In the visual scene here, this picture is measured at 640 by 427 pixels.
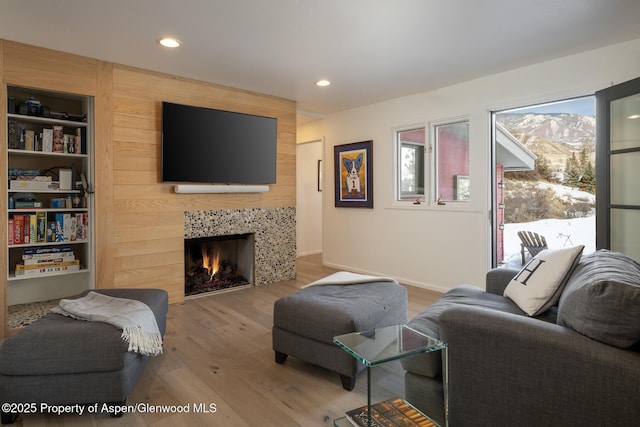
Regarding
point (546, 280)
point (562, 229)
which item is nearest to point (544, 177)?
point (562, 229)

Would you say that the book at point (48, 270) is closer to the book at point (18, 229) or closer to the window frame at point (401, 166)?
the book at point (18, 229)

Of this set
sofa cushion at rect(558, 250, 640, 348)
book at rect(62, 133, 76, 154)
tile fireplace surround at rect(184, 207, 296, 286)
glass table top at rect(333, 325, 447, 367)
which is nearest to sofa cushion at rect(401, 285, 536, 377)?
glass table top at rect(333, 325, 447, 367)

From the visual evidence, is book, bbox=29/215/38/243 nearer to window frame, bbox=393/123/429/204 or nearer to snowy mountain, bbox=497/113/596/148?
window frame, bbox=393/123/429/204

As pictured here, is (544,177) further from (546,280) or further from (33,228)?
(33,228)

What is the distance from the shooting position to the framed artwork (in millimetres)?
5223

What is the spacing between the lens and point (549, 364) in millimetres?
1376

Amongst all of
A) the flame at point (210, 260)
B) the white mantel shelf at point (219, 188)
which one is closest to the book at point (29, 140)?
the white mantel shelf at point (219, 188)

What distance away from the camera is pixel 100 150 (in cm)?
347

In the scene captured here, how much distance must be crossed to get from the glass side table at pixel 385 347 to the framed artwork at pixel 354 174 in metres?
3.64

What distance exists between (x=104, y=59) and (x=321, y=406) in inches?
137

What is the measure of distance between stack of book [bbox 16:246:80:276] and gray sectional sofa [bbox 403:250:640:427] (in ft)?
10.7

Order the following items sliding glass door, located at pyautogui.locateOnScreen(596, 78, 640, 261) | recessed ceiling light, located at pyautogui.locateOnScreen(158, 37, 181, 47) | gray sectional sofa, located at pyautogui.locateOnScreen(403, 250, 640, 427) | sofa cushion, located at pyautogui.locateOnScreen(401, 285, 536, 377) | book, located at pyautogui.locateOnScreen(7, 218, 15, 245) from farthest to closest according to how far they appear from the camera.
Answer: book, located at pyautogui.locateOnScreen(7, 218, 15, 245), recessed ceiling light, located at pyautogui.locateOnScreen(158, 37, 181, 47), sliding glass door, located at pyautogui.locateOnScreen(596, 78, 640, 261), sofa cushion, located at pyautogui.locateOnScreen(401, 285, 536, 377), gray sectional sofa, located at pyautogui.locateOnScreen(403, 250, 640, 427)

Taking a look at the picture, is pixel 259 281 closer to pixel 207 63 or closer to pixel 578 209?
pixel 207 63

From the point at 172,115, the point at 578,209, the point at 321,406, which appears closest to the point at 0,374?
the point at 321,406
